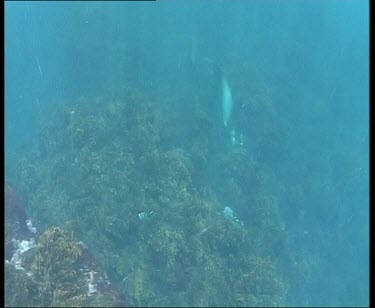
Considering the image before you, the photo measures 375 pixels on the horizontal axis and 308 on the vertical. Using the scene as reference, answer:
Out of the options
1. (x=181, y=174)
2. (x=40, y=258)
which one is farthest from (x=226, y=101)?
(x=40, y=258)

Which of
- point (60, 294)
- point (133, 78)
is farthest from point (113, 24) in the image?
point (60, 294)

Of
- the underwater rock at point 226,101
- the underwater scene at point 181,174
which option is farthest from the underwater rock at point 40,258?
the underwater rock at point 226,101

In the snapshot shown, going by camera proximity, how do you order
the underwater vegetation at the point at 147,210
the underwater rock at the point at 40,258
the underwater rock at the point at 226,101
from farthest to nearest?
the underwater rock at the point at 226,101 < the underwater vegetation at the point at 147,210 < the underwater rock at the point at 40,258

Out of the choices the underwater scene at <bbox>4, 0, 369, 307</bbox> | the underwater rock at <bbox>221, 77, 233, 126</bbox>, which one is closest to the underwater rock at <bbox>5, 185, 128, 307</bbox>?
the underwater scene at <bbox>4, 0, 369, 307</bbox>

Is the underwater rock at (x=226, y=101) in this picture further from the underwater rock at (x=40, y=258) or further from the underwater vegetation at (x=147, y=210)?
the underwater rock at (x=40, y=258)

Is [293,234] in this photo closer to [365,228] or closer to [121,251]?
[365,228]

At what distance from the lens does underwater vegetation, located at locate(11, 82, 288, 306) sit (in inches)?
522

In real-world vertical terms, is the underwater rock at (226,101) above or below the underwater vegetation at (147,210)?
above

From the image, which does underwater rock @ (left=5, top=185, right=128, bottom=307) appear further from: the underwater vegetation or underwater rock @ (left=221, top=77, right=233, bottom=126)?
underwater rock @ (left=221, top=77, right=233, bottom=126)

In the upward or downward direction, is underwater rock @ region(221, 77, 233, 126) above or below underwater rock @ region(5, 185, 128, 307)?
above

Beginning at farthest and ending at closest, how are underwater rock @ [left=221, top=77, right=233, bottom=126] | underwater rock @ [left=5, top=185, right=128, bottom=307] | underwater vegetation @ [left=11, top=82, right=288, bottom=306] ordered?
underwater rock @ [left=221, top=77, right=233, bottom=126], underwater vegetation @ [left=11, top=82, right=288, bottom=306], underwater rock @ [left=5, top=185, right=128, bottom=307]

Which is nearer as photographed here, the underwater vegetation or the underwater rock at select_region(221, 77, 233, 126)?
the underwater vegetation

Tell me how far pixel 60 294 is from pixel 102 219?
596 cm

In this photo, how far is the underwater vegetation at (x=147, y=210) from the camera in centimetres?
1326
